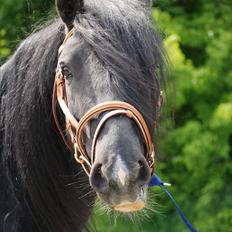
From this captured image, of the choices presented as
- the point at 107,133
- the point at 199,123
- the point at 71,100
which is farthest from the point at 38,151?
the point at 199,123

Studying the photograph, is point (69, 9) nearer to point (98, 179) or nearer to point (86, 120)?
point (86, 120)

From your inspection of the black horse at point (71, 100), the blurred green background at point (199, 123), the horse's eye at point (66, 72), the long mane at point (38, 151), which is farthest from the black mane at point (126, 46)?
the blurred green background at point (199, 123)

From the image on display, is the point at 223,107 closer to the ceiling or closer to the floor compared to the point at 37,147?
closer to the floor

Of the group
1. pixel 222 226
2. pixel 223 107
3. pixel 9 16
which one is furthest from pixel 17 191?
pixel 222 226

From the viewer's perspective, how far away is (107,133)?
323 centimetres

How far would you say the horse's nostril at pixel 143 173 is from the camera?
3.14 m

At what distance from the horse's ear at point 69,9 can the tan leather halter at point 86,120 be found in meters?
0.08

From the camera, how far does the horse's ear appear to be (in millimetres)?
3604

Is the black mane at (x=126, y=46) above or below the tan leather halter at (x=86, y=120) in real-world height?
above

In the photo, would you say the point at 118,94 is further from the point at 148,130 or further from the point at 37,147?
the point at 37,147

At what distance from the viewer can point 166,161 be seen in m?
9.56

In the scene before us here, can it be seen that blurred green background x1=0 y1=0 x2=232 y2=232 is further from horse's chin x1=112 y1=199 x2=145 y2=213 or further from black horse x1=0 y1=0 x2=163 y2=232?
horse's chin x1=112 y1=199 x2=145 y2=213

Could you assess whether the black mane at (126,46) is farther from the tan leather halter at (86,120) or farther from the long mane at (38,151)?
the long mane at (38,151)

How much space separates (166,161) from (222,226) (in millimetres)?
1132
